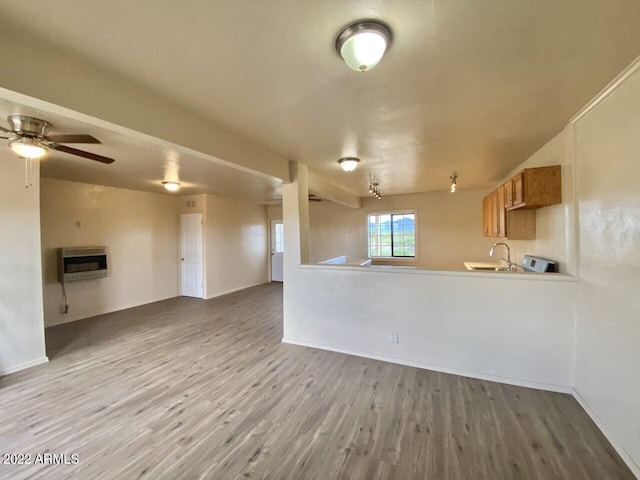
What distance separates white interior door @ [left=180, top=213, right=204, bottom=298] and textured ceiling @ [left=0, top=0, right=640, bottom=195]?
4701 millimetres

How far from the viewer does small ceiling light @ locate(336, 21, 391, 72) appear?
4.40 feet

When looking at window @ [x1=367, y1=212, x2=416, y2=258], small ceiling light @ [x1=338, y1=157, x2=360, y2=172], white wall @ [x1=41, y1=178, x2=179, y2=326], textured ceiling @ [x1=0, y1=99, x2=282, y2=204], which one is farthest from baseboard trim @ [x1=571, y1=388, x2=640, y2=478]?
white wall @ [x1=41, y1=178, x2=179, y2=326]

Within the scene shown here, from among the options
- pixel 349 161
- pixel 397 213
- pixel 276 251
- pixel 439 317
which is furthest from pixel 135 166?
pixel 397 213

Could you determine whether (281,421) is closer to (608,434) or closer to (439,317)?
(439,317)

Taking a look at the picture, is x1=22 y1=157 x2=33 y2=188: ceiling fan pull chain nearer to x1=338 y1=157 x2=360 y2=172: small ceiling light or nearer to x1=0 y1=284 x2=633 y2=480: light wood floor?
x1=0 y1=284 x2=633 y2=480: light wood floor

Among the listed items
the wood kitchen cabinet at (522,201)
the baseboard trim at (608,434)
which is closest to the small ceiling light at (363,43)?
the wood kitchen cabinet at (522,201)

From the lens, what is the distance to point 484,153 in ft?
11.7

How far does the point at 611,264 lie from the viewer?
2012 millimetres

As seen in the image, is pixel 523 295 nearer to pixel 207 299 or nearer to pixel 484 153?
pixel 484 153

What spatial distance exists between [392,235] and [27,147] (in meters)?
6.84

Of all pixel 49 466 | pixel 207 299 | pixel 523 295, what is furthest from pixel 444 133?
pixel 207 299

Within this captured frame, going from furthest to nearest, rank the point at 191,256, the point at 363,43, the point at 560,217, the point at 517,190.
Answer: the point at 191,256, the point at 517,190, the point at 560,217, the point at 363,43

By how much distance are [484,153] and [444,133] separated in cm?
113

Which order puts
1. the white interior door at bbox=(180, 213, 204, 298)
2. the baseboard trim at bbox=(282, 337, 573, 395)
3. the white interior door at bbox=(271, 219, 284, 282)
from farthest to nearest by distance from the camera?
1. the white interior door at bbox=(271, 219, 284, 282)
2. the white interior door at bbox=(180, 213, 204, 298)
3. the baseboard trim at bbox=(282, 337, 573, 395)
